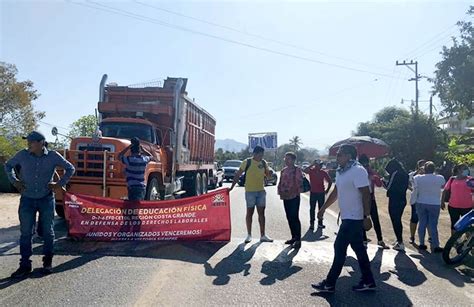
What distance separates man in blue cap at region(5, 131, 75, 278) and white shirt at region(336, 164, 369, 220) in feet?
12.8

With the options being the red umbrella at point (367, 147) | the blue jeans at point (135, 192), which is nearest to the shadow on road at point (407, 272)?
the blue jeans at point (135, 192)

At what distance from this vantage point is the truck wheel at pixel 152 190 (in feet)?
35.0

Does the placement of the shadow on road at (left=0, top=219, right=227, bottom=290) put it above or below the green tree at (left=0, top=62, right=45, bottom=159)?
below

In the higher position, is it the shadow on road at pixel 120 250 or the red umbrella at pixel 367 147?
the red umbrella at pixel 367 147

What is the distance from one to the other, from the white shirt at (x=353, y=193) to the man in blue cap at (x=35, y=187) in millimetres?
3897

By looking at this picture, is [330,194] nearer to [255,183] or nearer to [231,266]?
[231,266]

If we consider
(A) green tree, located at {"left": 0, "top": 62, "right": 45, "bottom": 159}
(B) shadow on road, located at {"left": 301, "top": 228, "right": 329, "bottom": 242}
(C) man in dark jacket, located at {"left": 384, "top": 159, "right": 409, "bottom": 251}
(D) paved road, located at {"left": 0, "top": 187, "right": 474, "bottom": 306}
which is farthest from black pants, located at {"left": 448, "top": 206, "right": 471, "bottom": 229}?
(A) green tree, located at {"left": 0, "top": 62, "right": 45, "bottom": 159}

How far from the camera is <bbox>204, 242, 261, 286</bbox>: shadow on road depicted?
640 cm

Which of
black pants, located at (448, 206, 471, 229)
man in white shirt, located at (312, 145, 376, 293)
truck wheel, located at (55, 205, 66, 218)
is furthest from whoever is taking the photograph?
truck wheel, located at (55, 205, 66, 218)

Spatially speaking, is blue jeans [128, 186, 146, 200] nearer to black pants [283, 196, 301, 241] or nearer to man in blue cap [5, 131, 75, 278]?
man in blue cap [5, 131, 75, 278]

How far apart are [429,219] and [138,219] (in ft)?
18.2

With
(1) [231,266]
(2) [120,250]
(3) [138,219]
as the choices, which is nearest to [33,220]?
(2) [120,250]

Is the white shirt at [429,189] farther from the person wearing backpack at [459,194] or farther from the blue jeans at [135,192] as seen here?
the blue jeans at [135,192]

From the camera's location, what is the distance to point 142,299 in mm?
5312
